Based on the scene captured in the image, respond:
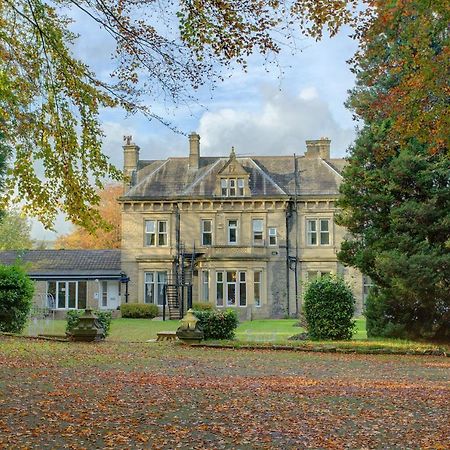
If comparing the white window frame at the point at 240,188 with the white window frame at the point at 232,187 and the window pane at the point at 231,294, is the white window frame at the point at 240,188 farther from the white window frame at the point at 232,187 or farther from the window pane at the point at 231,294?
the window pane at the point at 231,294

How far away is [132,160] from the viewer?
42125 millimetres

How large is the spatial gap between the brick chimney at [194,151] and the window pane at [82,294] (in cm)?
1011

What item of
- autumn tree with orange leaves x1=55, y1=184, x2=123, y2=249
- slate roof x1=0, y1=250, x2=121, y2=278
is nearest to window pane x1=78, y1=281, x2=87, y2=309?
slate roof x1=0, y1=250, x2=121, y2=278

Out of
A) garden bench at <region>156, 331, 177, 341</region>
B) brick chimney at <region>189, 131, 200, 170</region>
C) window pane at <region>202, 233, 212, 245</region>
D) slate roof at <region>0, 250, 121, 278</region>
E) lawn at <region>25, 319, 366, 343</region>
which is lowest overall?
lawn at <region>25, 319, 366, 343</region>

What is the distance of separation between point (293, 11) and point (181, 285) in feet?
96.0

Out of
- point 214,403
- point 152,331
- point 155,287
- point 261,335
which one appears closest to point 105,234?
point 155,287

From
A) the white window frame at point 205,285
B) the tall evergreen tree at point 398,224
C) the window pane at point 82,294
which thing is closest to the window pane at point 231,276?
the white window frame at point 205,285

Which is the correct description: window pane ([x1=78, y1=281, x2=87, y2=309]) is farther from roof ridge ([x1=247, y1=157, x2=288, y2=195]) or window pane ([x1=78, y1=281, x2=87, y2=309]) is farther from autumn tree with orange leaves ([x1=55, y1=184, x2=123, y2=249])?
autumn tree with orange leaves ([x1=55, y1=184, x2=123, y2=249])

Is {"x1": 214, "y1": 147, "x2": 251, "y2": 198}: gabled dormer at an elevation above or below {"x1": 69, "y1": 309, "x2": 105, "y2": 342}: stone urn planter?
above

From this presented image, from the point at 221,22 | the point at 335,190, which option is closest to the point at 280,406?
the point at 221,22

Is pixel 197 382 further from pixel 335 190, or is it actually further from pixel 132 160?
pixel 132 160

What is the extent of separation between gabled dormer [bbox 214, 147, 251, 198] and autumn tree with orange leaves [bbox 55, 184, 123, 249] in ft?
55.6

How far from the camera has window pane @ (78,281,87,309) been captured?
40.1 metres

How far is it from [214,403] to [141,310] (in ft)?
95.1
